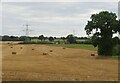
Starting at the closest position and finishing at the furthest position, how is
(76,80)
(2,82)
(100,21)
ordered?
(2,82) < (76,80) < (100,21)

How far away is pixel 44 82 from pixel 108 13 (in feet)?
96.7

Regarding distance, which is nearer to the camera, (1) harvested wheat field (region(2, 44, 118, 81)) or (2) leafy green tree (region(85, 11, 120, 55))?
(1) harvested wheat field (region(2, 44, 118, 81))

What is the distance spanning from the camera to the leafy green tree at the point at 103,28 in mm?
44000

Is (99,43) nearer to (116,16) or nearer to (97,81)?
(116,16)

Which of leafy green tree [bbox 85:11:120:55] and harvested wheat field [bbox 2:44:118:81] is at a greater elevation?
leafy green tree [bbox 85:11:120:55]

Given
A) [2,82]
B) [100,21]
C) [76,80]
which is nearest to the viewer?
[2,82]

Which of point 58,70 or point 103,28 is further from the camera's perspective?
point 103,28

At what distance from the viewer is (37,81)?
17125 millimetres

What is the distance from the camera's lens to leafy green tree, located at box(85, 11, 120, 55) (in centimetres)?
4400

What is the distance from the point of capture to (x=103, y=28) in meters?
44.2

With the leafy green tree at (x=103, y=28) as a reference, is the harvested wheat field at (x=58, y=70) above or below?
below

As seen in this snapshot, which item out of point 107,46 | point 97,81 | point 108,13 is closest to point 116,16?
point 108,13

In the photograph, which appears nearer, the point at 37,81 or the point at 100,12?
the point at 37,81

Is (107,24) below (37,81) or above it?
above
